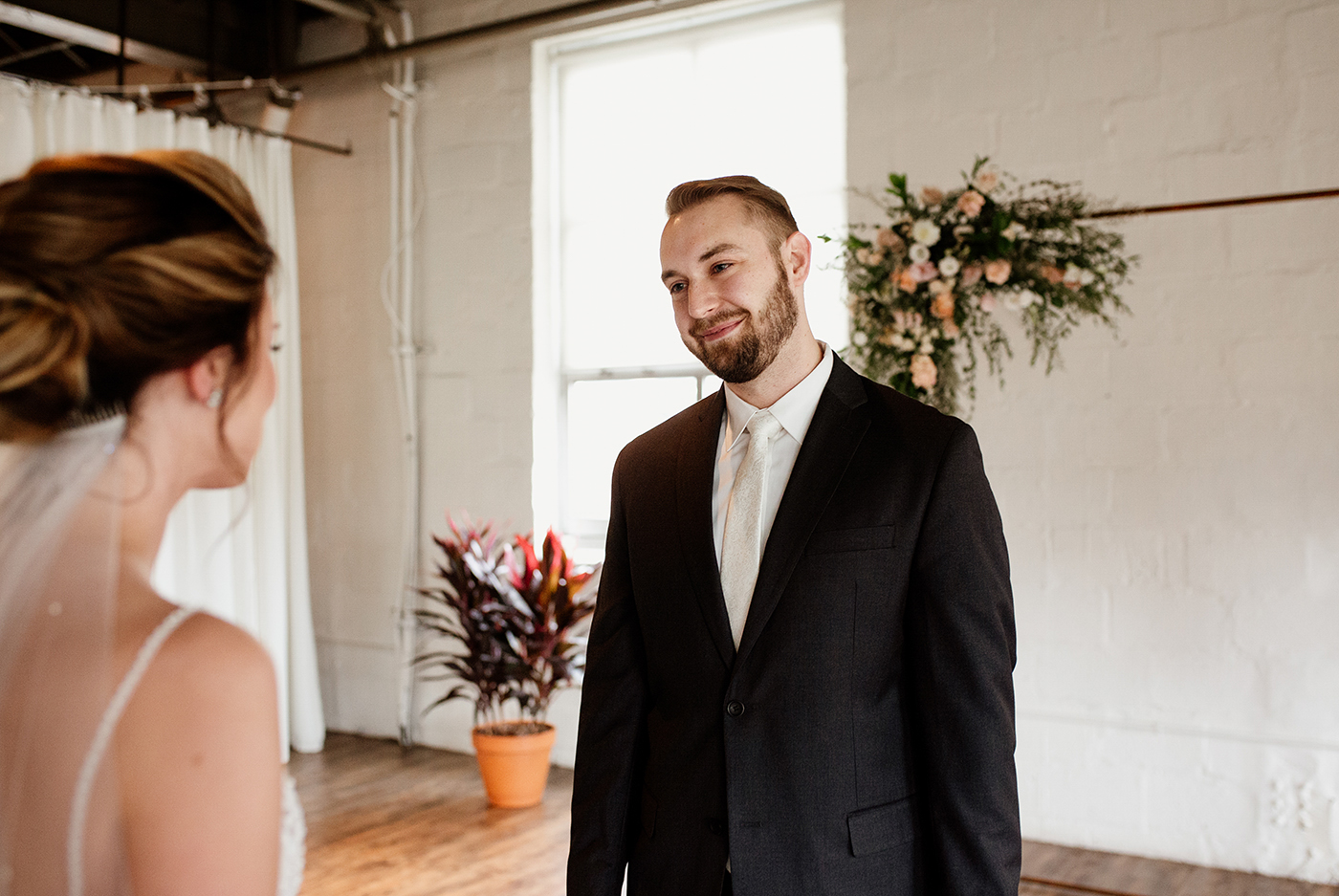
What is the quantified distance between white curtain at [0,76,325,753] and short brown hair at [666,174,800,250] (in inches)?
114

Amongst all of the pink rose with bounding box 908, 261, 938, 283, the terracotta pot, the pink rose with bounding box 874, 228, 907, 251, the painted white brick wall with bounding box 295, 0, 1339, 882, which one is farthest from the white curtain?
the painted white brick wall with bounding box 295, 0, 1339, 882

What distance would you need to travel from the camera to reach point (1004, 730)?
1658 mm

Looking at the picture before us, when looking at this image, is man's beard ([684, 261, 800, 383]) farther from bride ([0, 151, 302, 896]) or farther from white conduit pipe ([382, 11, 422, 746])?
white conduit pipe ([382, 11, 422, 746])

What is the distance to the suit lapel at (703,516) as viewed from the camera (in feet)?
5.72

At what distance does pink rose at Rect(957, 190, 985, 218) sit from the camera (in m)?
3.29

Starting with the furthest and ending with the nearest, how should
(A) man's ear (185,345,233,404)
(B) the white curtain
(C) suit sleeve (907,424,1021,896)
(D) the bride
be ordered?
(B) the white curtain
(C) suit sleeve (907,424,1021,896)
(A) man's ear (185,345,233,404)
(D) the bride

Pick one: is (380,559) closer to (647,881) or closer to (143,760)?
(647,881)

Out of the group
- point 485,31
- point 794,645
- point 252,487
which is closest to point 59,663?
point 794,645

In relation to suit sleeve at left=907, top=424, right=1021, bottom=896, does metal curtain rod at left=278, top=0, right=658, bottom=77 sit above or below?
above

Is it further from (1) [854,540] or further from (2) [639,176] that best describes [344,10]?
(1) [854,540]

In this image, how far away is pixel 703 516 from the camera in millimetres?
1846

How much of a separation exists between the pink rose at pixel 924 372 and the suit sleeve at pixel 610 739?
5.37ft

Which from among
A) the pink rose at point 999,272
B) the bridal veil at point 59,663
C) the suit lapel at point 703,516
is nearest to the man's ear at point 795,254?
the suit lapel at point 703,516

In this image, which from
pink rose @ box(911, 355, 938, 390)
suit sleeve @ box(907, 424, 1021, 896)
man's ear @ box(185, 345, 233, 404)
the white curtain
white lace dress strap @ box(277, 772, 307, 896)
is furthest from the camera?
the white curtain
